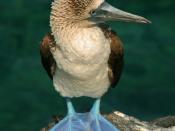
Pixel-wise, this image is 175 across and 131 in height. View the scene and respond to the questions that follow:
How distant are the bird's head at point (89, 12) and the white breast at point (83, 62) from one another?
0.33 feet

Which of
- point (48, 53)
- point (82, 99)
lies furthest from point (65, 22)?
point (82, 99)

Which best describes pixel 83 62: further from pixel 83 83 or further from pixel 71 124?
pixel 71 124

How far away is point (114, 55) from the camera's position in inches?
176

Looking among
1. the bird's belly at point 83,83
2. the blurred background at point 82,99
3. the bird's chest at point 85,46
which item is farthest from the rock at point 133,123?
the blurred background at point 82,99

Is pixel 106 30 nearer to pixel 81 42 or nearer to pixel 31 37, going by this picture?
pixel 81 42

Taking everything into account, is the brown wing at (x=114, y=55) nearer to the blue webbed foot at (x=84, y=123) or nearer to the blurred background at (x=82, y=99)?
the blue webbed foot at (x=84, y=123)

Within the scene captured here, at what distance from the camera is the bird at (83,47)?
4088 millimetres

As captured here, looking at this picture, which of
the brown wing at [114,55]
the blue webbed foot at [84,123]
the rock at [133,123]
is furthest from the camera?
the blue webbed foot at [84,123]

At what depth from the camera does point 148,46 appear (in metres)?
8.77

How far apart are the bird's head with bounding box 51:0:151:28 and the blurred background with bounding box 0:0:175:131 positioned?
3.42 m

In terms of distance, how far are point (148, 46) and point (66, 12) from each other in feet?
15.6

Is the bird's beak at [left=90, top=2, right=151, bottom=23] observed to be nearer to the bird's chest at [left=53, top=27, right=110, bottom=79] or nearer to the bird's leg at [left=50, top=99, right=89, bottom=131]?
the bird's chest at [left=53, top=27, right=110, bottom=79]

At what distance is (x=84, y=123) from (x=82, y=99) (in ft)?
9.10

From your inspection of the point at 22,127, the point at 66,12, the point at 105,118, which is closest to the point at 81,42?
the point at 66,12
